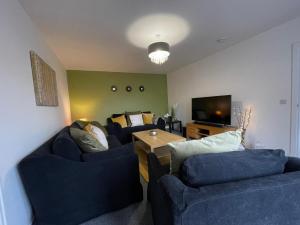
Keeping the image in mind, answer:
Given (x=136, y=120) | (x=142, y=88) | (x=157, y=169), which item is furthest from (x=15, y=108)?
(x=142, y=88)

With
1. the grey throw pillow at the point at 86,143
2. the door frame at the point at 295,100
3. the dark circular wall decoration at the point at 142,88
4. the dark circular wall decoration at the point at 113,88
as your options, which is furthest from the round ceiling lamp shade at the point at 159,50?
the dark circular wall decoration at the point at 142,88

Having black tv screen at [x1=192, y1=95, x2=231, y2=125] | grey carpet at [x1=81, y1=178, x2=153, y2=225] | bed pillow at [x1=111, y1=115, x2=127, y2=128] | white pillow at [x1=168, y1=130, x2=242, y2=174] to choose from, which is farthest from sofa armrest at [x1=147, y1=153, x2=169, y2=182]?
bed pillow at [x1=111, y1=115, x2=127, y2=128]

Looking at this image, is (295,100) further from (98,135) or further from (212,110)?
(98,135)

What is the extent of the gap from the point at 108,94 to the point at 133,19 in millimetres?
3158

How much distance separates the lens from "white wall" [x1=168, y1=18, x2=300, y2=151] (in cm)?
242

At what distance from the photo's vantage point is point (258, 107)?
2828 millimetres

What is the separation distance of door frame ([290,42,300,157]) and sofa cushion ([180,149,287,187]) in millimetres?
2008

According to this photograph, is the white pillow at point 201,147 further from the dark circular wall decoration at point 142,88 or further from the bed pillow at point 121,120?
the dark circular wall decoration at point 142,88

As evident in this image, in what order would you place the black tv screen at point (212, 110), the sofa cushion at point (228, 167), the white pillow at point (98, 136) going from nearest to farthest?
the sofa cushion at point (228, 167), the white pillow at point (98, 136), the black tv screen at point (212, 110)

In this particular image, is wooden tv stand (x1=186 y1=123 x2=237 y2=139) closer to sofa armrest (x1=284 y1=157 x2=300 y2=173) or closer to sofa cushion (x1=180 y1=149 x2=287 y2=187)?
sofa armrest (x1=284 y1=157 x2=300 y2=173)

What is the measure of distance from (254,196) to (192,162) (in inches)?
12.7

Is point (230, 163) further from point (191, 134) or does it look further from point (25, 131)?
point (191, 134)

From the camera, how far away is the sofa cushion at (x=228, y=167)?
2.67 ft

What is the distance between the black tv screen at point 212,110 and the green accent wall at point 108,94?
6.04ft
